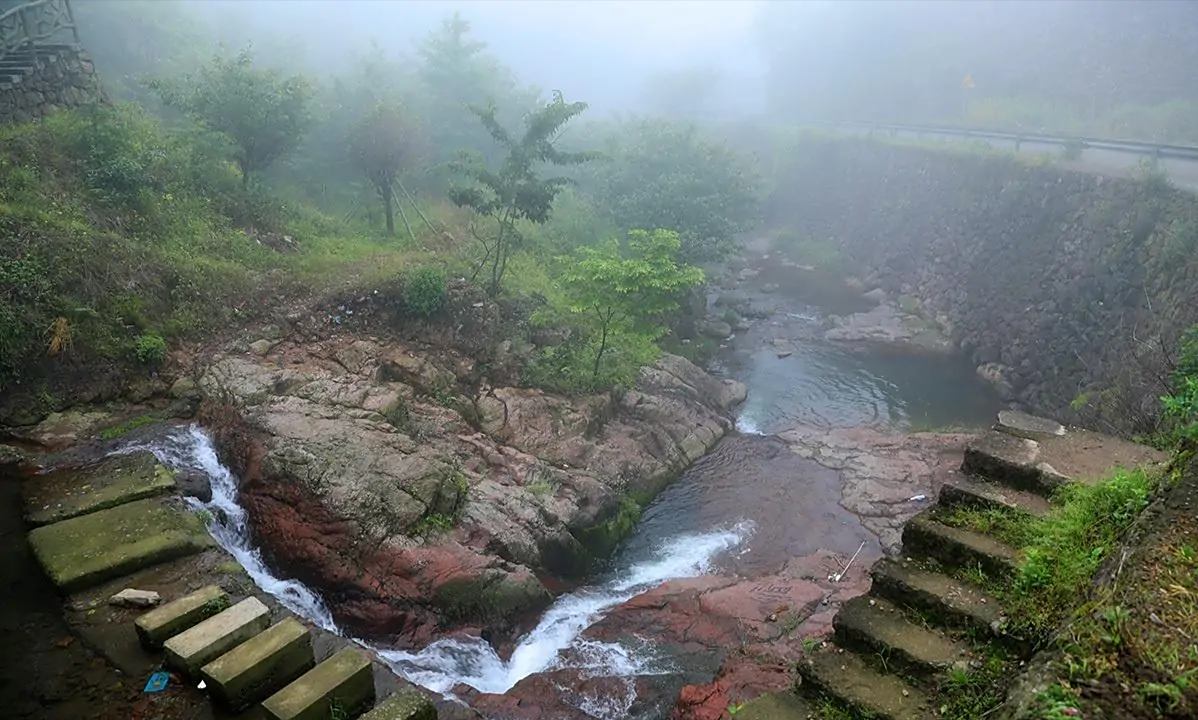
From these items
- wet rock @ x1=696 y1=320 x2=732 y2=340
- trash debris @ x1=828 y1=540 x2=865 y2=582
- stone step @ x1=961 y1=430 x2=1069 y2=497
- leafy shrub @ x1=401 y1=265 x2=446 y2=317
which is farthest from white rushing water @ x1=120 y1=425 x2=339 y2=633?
wet rock @ x1=696 y1=320 x2=732 y2=340

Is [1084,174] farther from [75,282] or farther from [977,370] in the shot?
[75,282]

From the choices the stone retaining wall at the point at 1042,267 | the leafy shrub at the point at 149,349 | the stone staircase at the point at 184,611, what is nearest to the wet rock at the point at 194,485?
the stone staircase at the point at 184,611

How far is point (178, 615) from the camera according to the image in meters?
6.78

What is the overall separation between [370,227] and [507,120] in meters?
13.9

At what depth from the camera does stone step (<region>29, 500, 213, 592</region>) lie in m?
7.48

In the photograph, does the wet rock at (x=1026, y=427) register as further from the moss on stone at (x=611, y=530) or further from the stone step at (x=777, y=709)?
the moss on stone at (x=611, y=530)

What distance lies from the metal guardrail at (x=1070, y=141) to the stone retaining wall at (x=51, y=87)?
1196 inches

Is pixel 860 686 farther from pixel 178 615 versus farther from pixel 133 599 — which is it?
pixel 133 599

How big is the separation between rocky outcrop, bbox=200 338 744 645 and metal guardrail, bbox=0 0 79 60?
991 centimetres

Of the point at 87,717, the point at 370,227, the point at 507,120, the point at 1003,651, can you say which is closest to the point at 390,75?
the point at 507,120

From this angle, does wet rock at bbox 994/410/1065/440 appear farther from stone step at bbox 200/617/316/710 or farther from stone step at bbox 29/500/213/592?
stone step at bbox 29/500/213/592

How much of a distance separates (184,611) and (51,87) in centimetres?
1576

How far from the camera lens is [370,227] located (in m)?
21.5

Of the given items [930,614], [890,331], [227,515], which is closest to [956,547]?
[930,614]
